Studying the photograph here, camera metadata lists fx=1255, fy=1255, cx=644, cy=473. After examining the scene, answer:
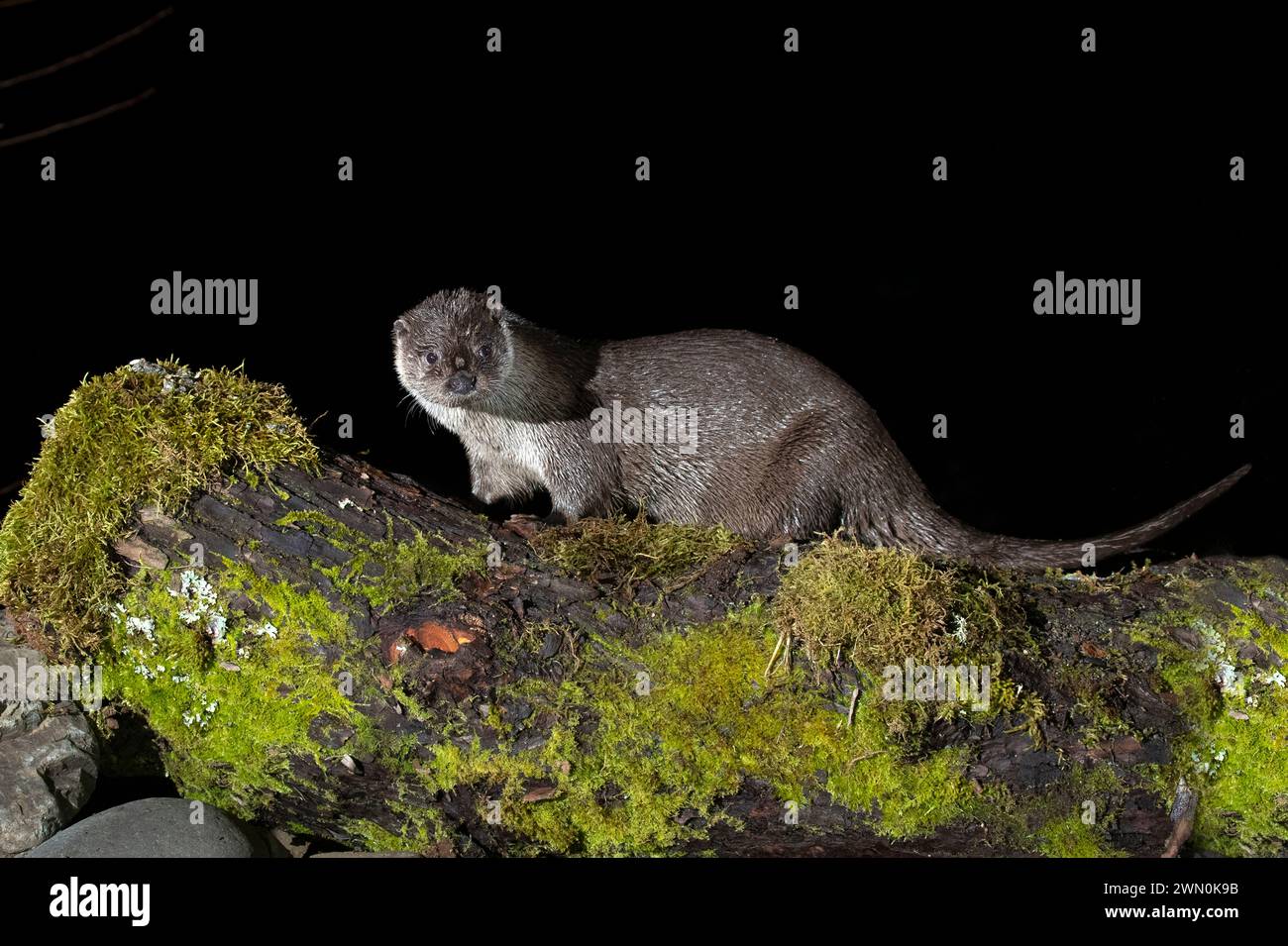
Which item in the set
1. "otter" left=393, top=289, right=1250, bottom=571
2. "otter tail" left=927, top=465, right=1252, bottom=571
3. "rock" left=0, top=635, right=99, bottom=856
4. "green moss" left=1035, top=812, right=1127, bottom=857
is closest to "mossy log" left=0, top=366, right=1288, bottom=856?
"green moss" left=1035, top=812, right=1127, bottom=857

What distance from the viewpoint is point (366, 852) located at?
13.4 ft

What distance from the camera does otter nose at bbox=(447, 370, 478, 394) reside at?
4.73 meters

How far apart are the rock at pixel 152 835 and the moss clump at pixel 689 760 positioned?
0.67 metres

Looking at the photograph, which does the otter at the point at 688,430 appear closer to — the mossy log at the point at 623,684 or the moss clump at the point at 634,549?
the moss clump at the point at 634,549

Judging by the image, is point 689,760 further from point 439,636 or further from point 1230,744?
point 1230,744

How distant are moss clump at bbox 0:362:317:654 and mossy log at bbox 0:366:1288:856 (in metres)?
0.01

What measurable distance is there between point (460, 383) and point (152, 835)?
6.22ft

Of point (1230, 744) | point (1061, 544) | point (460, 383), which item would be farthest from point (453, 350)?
point (1230, 744)

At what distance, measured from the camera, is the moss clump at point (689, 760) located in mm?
3744

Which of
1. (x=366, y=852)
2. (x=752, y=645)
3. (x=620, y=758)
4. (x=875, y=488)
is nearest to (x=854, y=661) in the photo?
(x=752, y=645)

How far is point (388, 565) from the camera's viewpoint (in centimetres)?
393

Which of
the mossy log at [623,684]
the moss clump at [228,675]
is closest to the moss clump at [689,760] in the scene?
the mossy log at [623,684]

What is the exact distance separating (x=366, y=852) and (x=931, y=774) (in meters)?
1.82

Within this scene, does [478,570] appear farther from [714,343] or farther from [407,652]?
[714,343]
